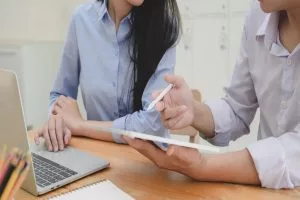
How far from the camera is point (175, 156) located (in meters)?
0.80

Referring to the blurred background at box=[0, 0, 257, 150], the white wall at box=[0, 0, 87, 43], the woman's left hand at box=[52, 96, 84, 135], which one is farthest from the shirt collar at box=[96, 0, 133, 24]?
the white wall at box=[0, 0, 87, 43]

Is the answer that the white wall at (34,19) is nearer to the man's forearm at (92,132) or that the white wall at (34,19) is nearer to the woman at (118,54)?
the woman at (118,54)

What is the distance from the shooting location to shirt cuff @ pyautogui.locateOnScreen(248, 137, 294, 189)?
79 cm

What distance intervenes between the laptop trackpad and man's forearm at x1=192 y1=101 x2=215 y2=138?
0.30m

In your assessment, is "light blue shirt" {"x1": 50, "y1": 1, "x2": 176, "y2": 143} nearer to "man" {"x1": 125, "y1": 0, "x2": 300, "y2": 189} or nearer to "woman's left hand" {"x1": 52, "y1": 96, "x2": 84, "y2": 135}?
"woman's left hand" {"x1": 52, "y1": 96, "x2": 84, "y2": 135}

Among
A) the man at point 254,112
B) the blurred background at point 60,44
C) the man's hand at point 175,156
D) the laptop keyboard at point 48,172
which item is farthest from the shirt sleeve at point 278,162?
the blurred background at point 60,44

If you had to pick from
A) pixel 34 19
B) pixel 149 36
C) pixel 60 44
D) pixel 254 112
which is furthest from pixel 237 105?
pixel 34 19

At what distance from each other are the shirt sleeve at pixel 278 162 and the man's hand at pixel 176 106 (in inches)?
8.7

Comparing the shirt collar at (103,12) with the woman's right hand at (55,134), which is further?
the shirt collar at (103,12)

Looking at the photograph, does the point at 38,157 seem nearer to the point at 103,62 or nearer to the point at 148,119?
the point at 148,119

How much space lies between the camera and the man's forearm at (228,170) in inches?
31.8

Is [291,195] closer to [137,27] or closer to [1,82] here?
[1,82]

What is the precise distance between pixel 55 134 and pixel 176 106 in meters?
0.37

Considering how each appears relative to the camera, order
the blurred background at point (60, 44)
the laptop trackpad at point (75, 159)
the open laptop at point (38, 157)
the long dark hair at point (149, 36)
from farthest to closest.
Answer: the blurred background at point (60, 44), the long dark hair at point (149, 36), the laptop trackpad at point (75, 159), the open laptop at point (38, 157)
